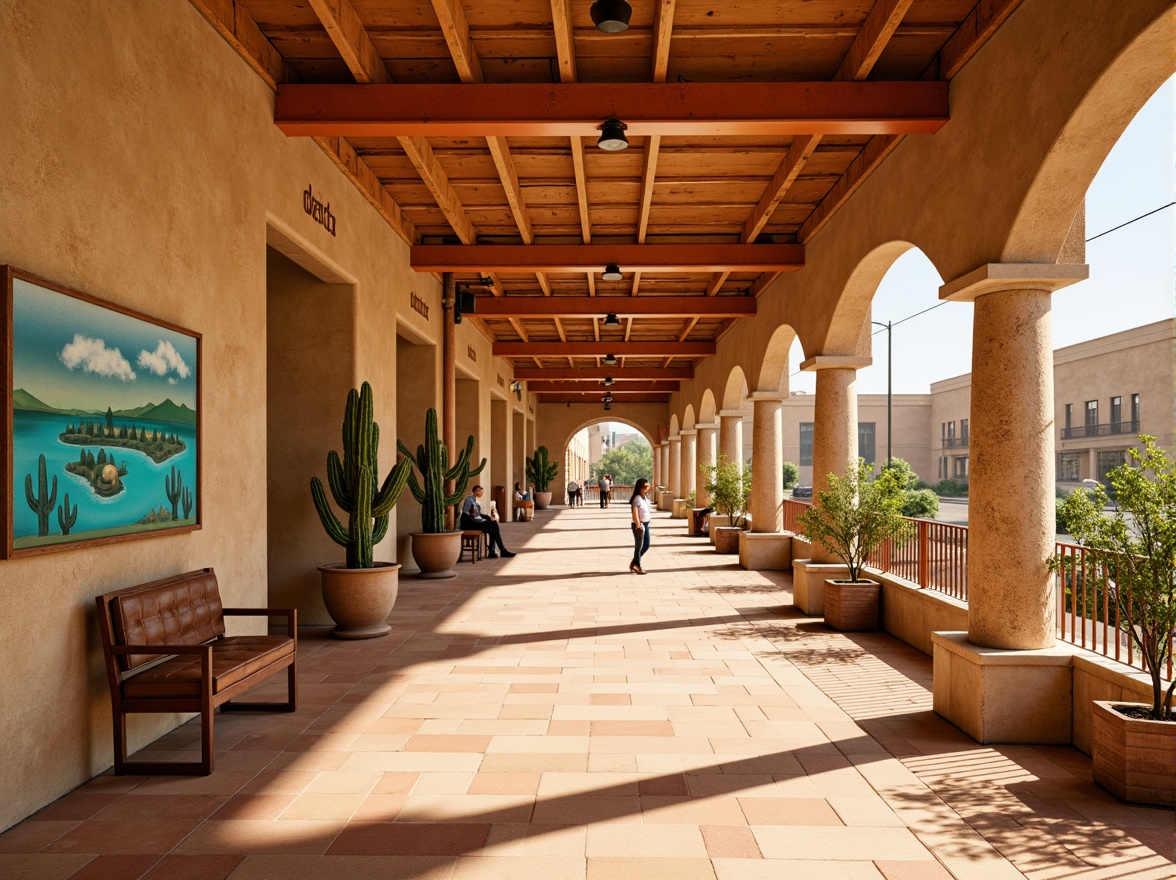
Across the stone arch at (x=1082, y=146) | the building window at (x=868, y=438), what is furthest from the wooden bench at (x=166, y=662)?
the building window at (x=868, y=438)

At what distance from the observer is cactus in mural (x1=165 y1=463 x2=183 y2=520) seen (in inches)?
170

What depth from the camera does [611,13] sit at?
4121mm

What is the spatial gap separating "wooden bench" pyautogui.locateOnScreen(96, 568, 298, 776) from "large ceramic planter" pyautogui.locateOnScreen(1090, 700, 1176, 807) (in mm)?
4102

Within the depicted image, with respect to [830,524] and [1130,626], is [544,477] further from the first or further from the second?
[1130,626]

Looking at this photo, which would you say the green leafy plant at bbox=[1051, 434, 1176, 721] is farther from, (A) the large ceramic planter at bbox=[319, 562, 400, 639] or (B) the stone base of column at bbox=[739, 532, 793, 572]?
(B) the stone base of column at bbox=[739, 532, 793, 572]

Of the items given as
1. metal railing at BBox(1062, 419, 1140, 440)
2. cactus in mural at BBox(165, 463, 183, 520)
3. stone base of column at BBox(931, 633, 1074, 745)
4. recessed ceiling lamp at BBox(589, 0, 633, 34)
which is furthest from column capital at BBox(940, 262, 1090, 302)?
metal railing at BBox(1062, 419, 1140, 440)

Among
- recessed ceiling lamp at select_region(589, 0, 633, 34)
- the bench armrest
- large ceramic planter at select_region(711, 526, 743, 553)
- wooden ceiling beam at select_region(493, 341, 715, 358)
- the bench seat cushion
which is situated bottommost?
large ceramic planter at select_region(711, 526, 743, 553)

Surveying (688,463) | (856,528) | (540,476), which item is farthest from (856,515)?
(540,476)

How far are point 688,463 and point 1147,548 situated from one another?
18987 mm

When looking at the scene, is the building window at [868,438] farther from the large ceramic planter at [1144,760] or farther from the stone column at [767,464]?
the large ceramic planter at [1144,760]

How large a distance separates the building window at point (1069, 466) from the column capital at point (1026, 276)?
33630 mm

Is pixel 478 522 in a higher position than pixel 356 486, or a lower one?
lower

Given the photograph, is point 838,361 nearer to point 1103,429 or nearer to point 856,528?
point 856,528

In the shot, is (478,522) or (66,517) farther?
(478,522)
